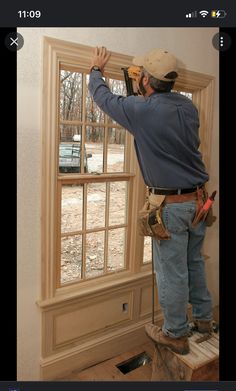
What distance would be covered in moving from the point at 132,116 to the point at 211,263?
175 cm

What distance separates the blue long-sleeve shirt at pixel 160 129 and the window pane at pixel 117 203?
0.67 m

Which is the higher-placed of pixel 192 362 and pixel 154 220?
pixel 154 220

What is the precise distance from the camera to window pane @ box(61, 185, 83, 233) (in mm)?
2057

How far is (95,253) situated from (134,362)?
75cm

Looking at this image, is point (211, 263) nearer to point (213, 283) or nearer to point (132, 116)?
point (213, 283)

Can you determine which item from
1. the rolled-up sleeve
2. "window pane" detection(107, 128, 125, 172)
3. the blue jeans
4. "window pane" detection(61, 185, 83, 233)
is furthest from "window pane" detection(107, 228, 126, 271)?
the rolled-up sleeve

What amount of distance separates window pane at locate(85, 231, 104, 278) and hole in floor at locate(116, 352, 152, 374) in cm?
61

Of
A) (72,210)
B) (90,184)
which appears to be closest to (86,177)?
(90,184)

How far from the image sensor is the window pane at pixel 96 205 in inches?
83.7

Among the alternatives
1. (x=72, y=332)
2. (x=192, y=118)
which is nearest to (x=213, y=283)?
(x=72, y=332)

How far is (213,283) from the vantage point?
281cm

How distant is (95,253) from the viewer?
2332mm

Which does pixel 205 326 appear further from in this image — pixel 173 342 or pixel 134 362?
pixel 134 362
